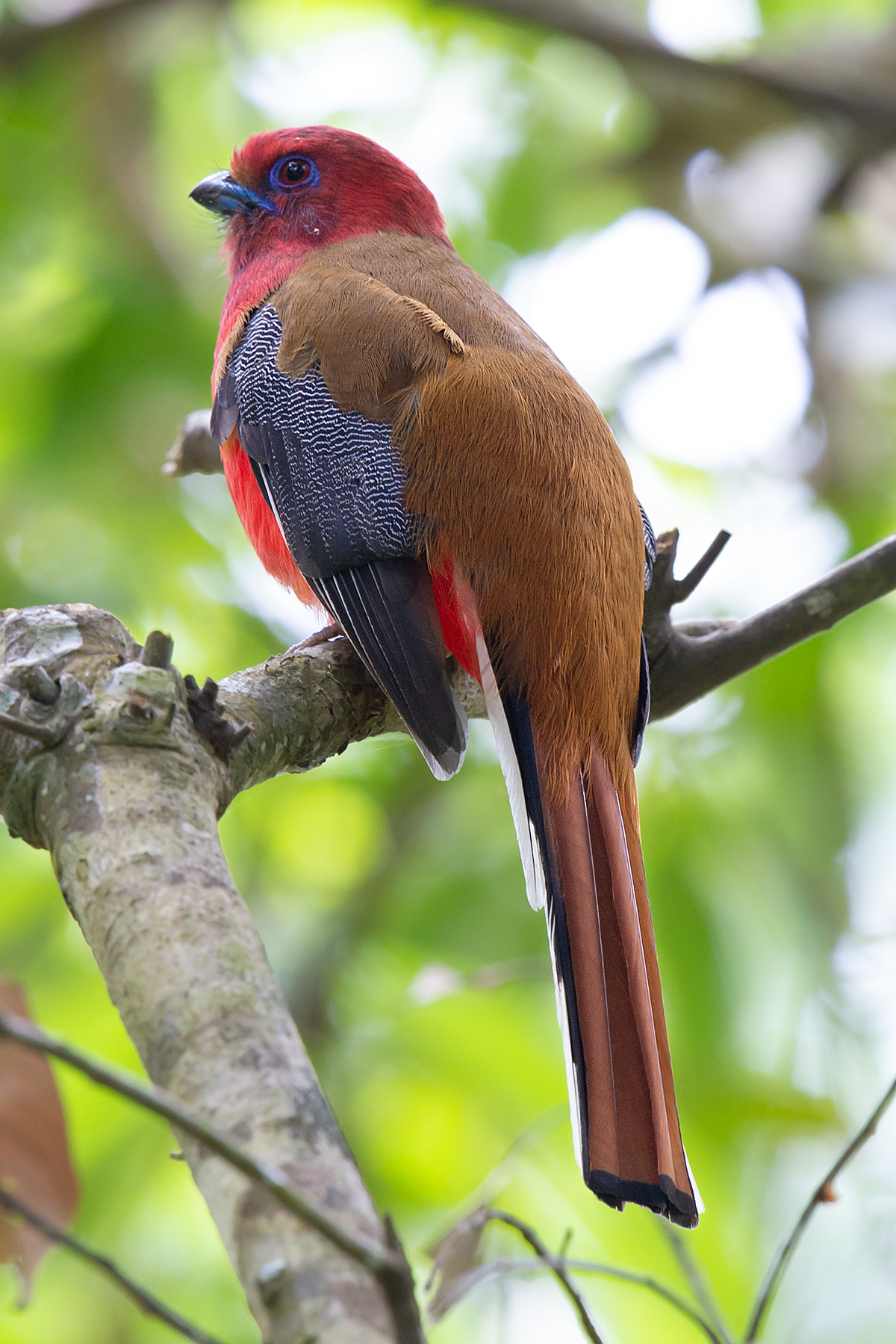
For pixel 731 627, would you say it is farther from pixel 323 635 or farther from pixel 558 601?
pixel 323 635

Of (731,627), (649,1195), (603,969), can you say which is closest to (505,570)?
(731,627)

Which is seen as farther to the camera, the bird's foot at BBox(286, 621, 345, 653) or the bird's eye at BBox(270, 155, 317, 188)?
the bird's eye at BBox(270, 155, 317, 188)

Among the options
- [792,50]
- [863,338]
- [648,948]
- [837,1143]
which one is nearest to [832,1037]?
[837,1143]

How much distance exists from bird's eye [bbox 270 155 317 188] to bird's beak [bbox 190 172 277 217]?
8 centimetres

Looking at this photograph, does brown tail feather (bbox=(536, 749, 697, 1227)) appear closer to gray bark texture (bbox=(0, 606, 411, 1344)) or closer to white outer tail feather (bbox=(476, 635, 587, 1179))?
white outer tail feather (bbox=(476, 635, 587, 1179))

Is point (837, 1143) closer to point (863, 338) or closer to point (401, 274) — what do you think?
point (401, 274)

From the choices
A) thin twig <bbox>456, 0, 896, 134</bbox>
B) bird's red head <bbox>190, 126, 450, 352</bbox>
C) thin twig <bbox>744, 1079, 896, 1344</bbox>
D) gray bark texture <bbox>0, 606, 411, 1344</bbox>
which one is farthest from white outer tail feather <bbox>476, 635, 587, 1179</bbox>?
thin twig <bbox>456, 0, 896, 134</bbox>

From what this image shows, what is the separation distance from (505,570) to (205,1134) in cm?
186

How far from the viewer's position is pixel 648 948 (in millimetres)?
2479

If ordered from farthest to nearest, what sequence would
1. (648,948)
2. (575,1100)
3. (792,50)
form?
(792,50) → (648,948) → (575,1100)

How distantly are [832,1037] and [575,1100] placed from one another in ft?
8.03

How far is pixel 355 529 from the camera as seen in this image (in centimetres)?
287

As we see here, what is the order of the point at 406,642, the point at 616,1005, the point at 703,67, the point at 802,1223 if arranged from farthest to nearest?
the point at 703,67 → the point at 406,642 → the point at 616,1005 → the point at 802,1223

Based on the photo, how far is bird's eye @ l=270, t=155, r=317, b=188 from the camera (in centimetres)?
420
